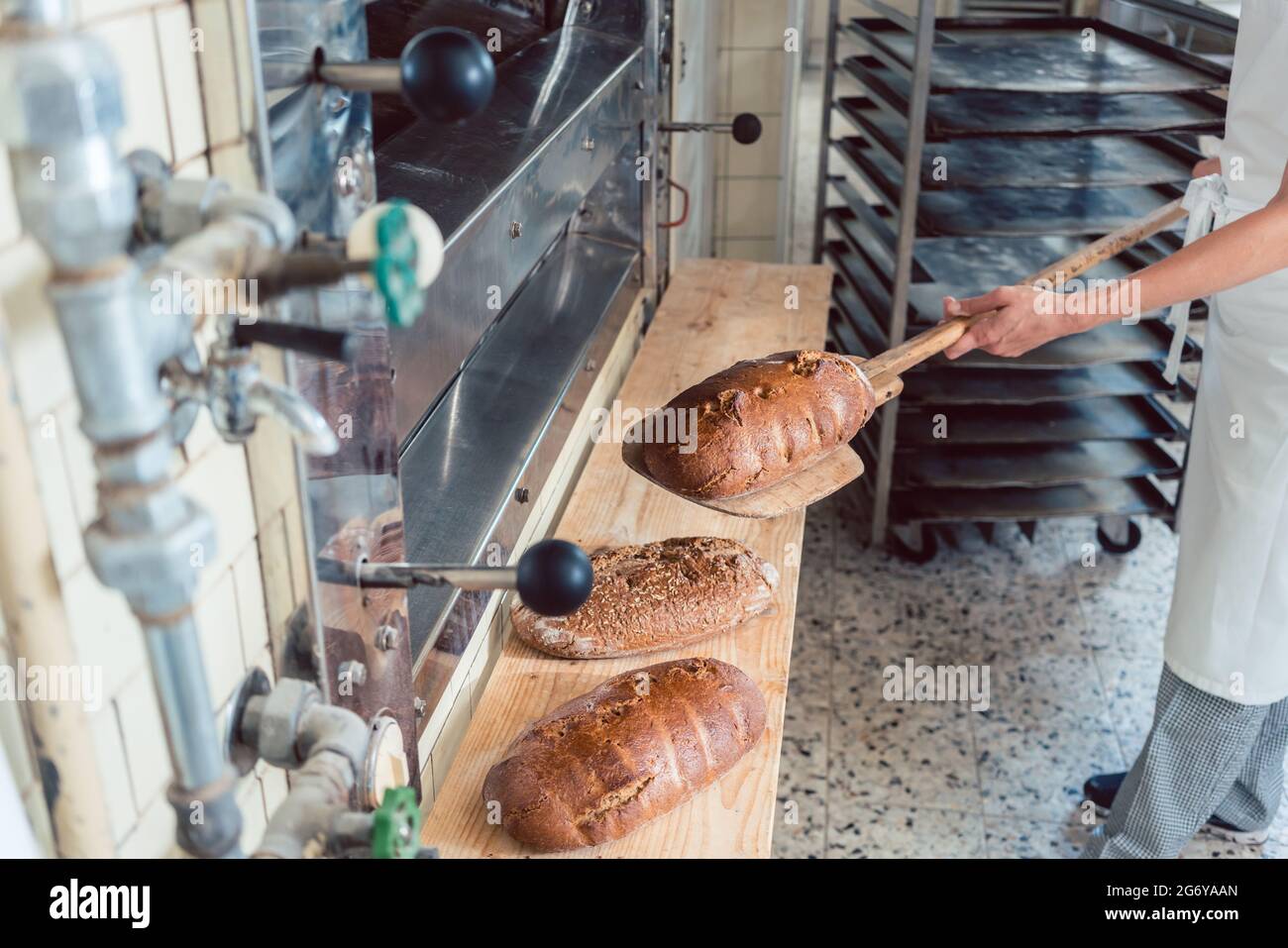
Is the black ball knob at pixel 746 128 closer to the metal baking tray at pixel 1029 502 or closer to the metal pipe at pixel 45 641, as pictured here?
the metal baking tray at pixel 1029 502

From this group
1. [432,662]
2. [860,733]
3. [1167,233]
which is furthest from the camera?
[1167,233]

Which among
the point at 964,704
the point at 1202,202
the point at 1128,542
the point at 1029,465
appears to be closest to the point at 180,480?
the point at 1202,202

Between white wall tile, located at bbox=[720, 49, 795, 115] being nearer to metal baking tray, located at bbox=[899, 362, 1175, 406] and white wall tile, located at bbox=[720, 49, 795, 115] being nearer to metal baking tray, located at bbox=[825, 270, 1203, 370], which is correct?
metal baking tray, located at bbox=[825, 270, 1203, 370]

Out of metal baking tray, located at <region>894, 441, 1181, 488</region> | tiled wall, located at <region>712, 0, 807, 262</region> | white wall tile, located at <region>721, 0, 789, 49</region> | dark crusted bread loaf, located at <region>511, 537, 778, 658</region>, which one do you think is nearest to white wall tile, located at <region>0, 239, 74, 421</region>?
dark crusted bread loaf, located at <region>511, 537, 778, 658</region>

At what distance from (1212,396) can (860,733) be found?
1057mm

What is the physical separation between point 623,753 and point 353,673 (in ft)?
1.20

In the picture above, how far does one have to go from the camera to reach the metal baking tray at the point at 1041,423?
3010 millimetres

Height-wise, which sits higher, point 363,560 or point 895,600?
point 363,560

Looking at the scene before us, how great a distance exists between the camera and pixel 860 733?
2629mm

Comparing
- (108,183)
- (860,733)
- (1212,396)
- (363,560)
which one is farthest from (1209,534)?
(108,183)

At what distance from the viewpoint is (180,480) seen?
0.77 m

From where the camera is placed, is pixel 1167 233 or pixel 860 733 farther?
pixel 1167 233
